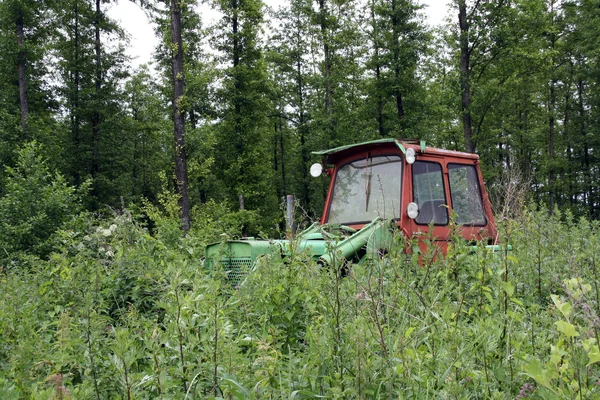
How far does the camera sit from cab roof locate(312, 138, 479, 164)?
5855 mm

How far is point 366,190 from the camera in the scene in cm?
618

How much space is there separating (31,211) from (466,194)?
10.7 m

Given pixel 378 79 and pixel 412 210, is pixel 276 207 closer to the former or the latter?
pixel 378 79

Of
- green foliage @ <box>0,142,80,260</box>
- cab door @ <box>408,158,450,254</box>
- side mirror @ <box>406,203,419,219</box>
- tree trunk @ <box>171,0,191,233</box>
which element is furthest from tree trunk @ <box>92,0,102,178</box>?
side mirror @ <box>406,203,419,219</box>

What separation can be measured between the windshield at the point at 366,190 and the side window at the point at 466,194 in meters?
0.95

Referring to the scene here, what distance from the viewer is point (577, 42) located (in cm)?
3048

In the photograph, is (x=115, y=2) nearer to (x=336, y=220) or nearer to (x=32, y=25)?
(x=32, y=25)

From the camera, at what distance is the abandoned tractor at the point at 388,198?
524 centimetres

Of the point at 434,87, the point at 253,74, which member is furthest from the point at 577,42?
the point at 253,74

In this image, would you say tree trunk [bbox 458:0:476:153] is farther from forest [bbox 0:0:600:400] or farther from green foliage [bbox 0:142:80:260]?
green foliage [bbox 0:142:80:260]

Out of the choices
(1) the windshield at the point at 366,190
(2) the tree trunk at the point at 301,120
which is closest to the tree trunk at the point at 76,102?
(2) the tree trunk at the point at 301,120

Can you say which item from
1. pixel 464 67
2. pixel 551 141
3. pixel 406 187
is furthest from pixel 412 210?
pixel 551 141

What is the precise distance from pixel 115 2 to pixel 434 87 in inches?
719

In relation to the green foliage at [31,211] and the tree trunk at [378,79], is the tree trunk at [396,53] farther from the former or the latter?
the green foliage at [31,211]
